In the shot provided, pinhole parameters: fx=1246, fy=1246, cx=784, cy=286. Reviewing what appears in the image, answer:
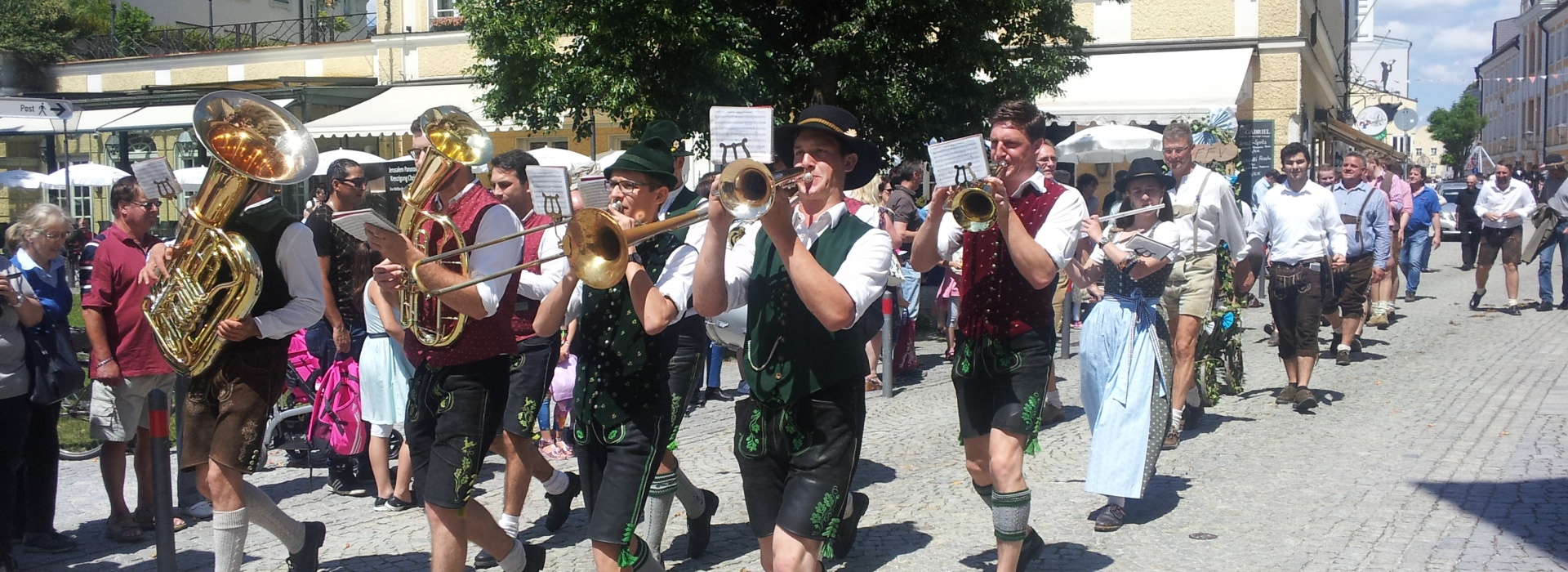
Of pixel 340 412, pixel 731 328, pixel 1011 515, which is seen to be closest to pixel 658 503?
pixel 731 328

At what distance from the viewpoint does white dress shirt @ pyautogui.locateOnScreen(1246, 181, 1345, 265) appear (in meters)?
8.79

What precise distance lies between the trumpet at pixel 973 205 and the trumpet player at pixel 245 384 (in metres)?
2.43

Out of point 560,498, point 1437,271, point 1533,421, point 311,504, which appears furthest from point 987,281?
point 1437,271

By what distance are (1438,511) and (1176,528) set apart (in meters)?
1.30

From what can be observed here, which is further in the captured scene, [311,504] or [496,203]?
[311,504]

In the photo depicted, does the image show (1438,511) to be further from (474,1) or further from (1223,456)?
(474,1)

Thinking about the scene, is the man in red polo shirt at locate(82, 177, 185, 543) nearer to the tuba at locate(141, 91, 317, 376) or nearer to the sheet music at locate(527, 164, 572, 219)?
the tuba at locate(141, 91, 317, 376)

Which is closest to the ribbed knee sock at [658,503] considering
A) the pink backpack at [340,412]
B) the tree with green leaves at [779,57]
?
the pink backpack at [340,412]

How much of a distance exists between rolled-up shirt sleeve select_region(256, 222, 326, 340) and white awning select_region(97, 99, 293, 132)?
1979 cm

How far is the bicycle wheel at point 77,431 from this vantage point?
7.75m

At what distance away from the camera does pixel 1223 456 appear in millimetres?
7215

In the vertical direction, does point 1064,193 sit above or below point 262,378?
above

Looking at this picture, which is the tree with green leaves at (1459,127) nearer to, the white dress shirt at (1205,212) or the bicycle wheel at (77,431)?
the white dress shirt at (1205,212)

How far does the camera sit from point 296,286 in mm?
4656
